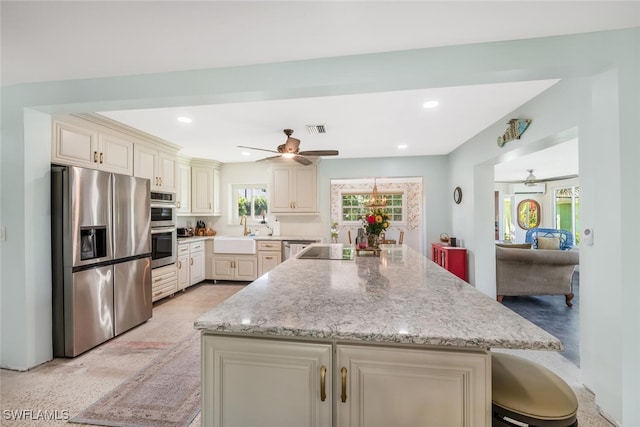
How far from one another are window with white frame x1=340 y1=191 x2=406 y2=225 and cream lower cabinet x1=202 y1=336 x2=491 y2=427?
636 cm

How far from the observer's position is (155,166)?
375cm

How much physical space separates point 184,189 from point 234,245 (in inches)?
52.5

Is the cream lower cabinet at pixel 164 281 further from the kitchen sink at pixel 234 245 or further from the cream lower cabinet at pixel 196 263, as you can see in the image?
the kitchen sink at pixel 234 245

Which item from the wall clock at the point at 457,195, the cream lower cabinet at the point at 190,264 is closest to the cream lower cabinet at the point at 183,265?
the cream lower cabinet at the point at 190,264

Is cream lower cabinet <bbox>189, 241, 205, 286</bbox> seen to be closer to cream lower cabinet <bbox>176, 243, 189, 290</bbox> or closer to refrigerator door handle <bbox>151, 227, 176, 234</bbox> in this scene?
cream lower cabinet <bbox>176, 243, 189, 290</bbox>

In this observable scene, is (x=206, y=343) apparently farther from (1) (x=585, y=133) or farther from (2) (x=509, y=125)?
(2) (x=509, y=125)

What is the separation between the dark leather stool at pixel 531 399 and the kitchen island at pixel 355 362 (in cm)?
13

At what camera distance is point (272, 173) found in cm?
514

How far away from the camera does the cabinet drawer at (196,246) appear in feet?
15.3

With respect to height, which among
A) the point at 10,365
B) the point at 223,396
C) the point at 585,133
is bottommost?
the point at 10,365

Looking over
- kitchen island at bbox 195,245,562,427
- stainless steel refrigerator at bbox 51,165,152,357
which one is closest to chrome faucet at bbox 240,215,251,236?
stainless steel refrigerator at bbox 51,165,152,357

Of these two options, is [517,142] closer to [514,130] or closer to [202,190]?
[514,130]

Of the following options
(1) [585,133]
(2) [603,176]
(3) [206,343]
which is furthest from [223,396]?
(1) [585,133]

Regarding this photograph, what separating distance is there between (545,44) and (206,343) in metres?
2.38
